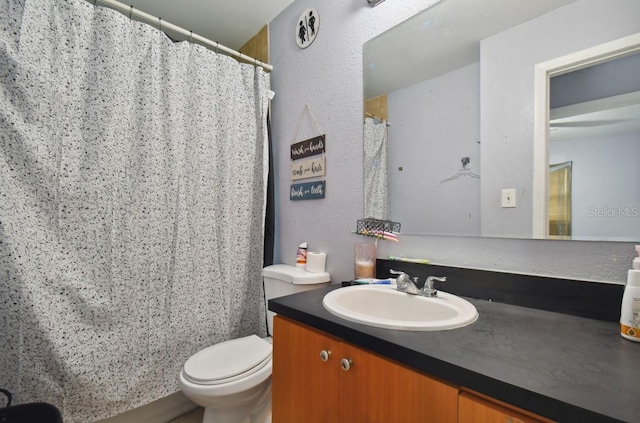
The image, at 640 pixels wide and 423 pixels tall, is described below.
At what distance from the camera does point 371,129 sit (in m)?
1.31

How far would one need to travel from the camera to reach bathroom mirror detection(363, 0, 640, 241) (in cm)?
76

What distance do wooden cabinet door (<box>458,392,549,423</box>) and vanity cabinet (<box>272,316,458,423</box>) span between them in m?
0.01

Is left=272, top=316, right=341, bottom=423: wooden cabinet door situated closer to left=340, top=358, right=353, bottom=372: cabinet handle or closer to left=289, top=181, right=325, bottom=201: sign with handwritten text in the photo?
left=340, top=358, right=353, bottom=372: cabinet handle

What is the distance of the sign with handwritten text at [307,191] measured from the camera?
4.97 feet

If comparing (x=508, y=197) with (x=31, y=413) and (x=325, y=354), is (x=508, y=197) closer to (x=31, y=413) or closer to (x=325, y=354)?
(x=325, y=354)

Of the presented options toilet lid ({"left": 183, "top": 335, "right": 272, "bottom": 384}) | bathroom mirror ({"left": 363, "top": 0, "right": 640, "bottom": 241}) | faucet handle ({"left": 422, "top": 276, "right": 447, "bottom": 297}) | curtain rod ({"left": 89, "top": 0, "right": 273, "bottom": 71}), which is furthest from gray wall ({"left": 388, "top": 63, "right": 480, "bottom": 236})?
curtain rod ({"left": 89, "top": 0, "right": 273, "bottom": 71})

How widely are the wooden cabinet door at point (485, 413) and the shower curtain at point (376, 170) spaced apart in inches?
31.3

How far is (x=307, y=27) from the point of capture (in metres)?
1.60

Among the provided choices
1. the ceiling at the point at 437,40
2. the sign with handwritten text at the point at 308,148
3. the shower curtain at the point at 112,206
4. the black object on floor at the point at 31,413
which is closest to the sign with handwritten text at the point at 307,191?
the sign with handwritten text at the point at 308,148

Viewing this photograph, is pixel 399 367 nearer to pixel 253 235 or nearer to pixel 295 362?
pixel 295 362

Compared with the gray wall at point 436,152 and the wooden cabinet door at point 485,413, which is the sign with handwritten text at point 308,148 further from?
the wooden cabinet door at point 485,413

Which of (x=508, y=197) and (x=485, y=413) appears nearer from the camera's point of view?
(x=485, y=413)

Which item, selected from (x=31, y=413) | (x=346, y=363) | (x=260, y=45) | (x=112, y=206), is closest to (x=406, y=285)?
(x=346, y=363)

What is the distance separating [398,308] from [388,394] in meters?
0.40
